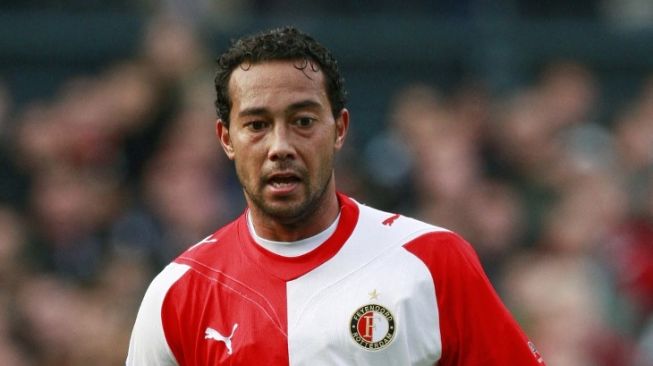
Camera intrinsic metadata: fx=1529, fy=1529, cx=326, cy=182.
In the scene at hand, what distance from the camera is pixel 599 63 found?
11.3 meters

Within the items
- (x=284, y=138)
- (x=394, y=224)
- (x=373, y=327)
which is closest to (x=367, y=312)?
(x=373, y=327)

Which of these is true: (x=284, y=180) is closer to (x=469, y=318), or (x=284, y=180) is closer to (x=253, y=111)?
(x=253, y=111)

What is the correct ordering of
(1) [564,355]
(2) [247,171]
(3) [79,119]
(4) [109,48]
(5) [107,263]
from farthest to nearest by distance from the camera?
(4) [109,48], (3) [79,119], (5) [107,263], (1) [564,355], (2) [247,171]

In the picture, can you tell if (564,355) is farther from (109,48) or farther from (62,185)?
(109,48)

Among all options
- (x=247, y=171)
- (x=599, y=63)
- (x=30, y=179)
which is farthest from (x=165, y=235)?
(x=247, y=171)

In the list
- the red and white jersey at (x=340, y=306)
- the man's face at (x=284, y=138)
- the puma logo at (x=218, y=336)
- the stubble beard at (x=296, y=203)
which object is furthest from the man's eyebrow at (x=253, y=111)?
the puma logo at (x=218, y=336)

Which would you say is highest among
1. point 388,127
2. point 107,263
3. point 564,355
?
point 388,127

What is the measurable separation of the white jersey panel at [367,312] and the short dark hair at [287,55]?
51 centimetres

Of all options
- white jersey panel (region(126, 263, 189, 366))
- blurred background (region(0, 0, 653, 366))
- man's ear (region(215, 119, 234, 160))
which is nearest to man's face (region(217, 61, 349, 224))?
man's ear (region(215, 119, 234, 160))

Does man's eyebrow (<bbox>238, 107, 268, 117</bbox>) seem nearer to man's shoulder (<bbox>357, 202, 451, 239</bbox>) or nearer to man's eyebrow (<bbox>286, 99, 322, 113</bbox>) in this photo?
man's eyebrow (<bbox>286, 99, 322, 113</bbox>)

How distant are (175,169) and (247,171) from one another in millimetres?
4950

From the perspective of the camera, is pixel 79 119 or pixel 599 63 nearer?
pixel 79 119

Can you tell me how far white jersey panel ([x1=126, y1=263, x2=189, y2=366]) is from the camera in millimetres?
4844

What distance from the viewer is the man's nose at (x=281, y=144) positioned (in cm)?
467
